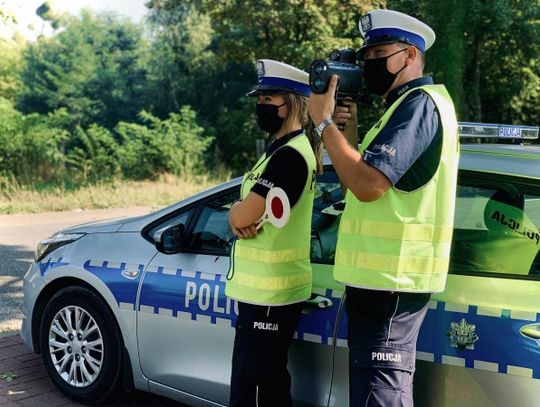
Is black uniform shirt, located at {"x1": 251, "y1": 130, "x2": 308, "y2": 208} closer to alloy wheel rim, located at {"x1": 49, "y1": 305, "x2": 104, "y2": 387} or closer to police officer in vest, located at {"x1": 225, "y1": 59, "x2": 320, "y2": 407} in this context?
police officer in vest, located at {"x1": 225, "y1": 59, "x2": 320, "y2": 407}

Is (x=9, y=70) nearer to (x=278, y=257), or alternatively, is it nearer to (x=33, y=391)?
(x=33, y=391)

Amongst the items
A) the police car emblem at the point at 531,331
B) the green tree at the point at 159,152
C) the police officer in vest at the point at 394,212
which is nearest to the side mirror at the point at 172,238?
the police officer in vest at the point at 394,212

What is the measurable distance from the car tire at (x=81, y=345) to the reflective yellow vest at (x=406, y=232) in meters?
1.97

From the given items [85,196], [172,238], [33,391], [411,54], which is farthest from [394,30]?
[85,196]

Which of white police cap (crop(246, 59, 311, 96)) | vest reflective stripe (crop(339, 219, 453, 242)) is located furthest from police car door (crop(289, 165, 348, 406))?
white police cap (crop(246, 59, 311, 96))

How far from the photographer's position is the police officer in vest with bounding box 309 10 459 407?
211 cm

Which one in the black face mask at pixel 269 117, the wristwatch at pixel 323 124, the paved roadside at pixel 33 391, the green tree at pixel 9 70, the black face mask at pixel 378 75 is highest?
the green tree at pixel 9 70

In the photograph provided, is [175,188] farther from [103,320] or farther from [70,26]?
[70,26]

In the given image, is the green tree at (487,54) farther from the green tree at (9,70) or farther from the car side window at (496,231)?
the green tree at (9,70)

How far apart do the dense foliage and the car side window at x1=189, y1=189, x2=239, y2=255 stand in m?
3.07

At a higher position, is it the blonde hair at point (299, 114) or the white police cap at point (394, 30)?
the white police cap at point (394, 30)

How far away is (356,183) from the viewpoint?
6.88ft

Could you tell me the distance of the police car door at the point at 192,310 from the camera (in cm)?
320

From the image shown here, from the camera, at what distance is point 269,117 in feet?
8.95
